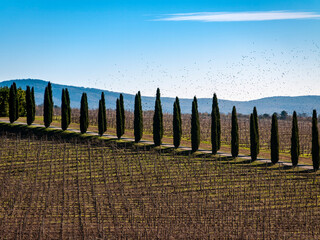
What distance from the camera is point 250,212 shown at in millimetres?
30625

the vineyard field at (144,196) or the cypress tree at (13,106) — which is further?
the cypress tree at (13,106)

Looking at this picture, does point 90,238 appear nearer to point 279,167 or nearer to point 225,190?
point 225,190

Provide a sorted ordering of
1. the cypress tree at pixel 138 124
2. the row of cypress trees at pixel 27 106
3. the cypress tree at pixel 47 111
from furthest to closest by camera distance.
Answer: the row of cypress trees at pixel 27 106 → the cypress tree at pixel 47 111 → the cypress tree at pixel 138 124

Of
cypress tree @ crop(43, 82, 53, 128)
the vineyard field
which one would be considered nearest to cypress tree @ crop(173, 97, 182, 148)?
the vineyard field

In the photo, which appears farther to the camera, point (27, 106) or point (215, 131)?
point (27, 106)

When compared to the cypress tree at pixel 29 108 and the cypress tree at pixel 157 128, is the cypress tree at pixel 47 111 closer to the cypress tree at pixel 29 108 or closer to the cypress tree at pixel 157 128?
the cypress tree at pixel 29 108

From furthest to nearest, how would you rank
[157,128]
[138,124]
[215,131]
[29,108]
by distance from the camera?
[29,108], [138,124], [157,128], [215,131]

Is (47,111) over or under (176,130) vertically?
over

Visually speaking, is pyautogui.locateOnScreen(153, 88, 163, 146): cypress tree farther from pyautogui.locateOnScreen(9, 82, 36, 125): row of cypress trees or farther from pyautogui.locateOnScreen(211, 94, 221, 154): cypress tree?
pyautogui.locateOnScreen(9, 82, 36, 125): row of cypress trees

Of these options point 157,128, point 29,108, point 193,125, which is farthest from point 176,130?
point 29,108

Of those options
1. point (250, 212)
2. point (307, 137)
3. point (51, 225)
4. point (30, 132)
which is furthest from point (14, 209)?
point (307, 137)

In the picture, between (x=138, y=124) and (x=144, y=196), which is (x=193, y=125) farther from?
(x=144, y=196)

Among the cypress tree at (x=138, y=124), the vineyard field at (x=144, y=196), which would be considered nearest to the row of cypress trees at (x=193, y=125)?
the cypress tree at (x=138, y=124)

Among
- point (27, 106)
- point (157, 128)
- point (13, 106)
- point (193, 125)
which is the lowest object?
point (157, 128)
